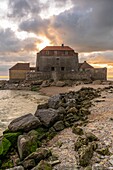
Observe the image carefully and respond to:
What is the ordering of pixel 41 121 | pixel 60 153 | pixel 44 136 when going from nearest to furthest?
1. pixel 60 153
2. pixel 44 136
3. pixel 41 121

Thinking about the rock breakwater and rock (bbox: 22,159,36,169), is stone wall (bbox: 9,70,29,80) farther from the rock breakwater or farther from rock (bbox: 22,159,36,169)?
rock (bbox: 22,159,36,169)

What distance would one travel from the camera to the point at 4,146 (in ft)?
34.3

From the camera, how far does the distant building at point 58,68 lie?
199 feet

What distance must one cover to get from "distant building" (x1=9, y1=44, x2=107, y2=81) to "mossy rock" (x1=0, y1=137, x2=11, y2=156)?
48.7m

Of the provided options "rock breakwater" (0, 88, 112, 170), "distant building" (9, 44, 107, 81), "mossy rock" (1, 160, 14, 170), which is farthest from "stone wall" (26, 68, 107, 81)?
"mossy rock" (1, 160, 14, 170)

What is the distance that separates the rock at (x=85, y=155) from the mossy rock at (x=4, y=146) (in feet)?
10.7

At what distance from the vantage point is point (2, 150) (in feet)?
33.0

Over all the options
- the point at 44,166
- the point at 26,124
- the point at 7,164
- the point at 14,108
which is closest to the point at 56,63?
the point at 14,108

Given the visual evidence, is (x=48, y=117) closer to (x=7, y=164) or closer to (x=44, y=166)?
(x=7, y=164)

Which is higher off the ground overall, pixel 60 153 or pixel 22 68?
pixel 22 68

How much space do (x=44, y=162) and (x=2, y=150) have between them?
2.83m

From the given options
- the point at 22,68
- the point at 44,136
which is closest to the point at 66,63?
the point at 22,68

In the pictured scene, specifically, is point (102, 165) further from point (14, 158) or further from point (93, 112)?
point (93, 112)

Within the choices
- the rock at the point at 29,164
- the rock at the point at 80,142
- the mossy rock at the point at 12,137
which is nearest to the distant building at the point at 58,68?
the mossy rock at the point at 12,137
